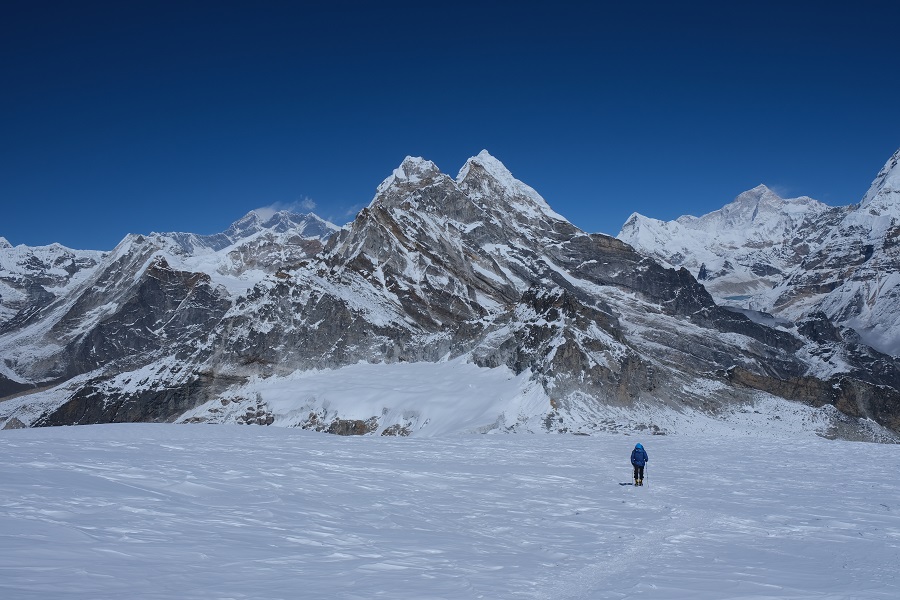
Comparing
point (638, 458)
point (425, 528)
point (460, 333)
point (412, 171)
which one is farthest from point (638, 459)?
point (412, 171)

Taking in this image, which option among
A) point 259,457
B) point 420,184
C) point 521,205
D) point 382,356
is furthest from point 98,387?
point 521,205

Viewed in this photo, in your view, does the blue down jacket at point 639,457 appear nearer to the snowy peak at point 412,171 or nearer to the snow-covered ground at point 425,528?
the snow-covered ground at point 425,528

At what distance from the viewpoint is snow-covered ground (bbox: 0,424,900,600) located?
1037cm

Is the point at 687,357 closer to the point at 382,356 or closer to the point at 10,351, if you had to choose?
the point at 382,356

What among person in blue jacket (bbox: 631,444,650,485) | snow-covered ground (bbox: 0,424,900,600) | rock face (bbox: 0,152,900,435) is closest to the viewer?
snow-covered ground (bbox: 0,424,900,600)

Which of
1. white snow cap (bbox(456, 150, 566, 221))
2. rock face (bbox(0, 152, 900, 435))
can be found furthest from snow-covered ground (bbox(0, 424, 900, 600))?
white snow cap (bbox(456, 150, 566, 221))

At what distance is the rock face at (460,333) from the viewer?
196 feet

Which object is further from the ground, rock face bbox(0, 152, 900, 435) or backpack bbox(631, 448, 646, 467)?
rock face bbox(0, 152, 900, 435)

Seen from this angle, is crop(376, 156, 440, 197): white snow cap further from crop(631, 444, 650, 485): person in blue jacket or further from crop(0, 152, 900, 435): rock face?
crop(631, 444, 650, 485): person in blue jacket

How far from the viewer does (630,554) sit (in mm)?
13359

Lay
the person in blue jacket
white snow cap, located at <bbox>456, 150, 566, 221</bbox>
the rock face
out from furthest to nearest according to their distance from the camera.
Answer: white snow cap, located at <bbox>456, 150, 566, 221</bbox>, the rock face, the person in blue jacket

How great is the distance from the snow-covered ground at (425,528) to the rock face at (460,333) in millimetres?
27183

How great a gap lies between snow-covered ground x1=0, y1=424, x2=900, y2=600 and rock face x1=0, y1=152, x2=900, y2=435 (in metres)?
27.2

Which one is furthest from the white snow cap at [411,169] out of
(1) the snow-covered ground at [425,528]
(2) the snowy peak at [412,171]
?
(1) the snow-covered ground at [425,528]
